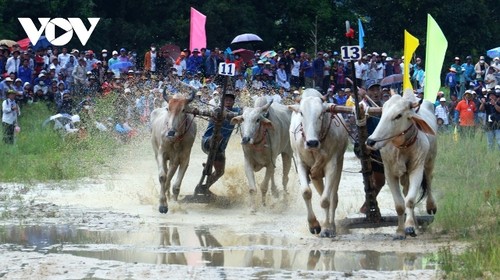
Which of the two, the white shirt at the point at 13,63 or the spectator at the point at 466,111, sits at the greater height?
the white shirt at the point at 13,63

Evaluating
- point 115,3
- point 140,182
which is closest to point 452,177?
point 140,182

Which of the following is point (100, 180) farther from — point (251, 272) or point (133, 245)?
point (251, 272)

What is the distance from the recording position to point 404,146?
14250 mm

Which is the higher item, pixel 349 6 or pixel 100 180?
pixel 349 6

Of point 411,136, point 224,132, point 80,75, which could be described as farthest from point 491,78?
point 411,136

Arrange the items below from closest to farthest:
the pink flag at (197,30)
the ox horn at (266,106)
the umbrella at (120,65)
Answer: the ox horn at (266,106), the umbrella at (120,65), the pink flag at (197,30)

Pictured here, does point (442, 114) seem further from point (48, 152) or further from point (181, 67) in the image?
point (48, 152)

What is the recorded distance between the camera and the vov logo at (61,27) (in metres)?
34.9

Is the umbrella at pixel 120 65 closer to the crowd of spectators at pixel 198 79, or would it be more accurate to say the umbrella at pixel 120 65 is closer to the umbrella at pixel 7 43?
the crowd of spectators at pixel 198 79

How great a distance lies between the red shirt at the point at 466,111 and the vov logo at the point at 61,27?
11397mm

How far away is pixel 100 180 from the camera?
21.9 meters

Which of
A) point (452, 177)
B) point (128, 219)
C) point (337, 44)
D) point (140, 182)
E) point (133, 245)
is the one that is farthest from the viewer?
point (337, 44)

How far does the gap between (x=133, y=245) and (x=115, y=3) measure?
26957 millimetres

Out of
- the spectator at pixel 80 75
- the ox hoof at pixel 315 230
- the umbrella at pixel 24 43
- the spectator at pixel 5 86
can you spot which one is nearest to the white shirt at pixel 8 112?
the spectator at pixel 5 86
